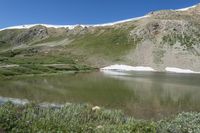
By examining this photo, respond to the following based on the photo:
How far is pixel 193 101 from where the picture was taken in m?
62.1

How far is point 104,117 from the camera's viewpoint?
3384cm

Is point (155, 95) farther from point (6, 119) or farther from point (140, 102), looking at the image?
point (6, 119)

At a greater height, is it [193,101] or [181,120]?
[181,120]

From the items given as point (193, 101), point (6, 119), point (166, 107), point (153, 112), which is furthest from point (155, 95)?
point (6, 119)

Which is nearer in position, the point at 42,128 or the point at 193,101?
the point at 42,128

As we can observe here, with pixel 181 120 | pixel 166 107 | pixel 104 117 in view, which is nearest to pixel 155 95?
pixel 166 107

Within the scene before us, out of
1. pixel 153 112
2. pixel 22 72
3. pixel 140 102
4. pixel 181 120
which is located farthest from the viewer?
pixel 22 72

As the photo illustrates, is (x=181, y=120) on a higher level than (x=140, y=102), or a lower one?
higher

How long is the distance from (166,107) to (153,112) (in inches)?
262

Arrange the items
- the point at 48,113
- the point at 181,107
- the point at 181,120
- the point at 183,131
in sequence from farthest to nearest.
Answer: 1. the point at 181,107
2. the point at 48,113
3. the point at 181,120
4. the point at 183,131

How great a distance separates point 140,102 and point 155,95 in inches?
484

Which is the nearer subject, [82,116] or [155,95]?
[82,116]

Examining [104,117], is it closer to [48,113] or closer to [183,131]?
[48,113]

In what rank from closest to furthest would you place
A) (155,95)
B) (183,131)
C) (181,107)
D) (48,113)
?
1. (183,131)
2. (48,113)
3. (181,107)
4. (155,95)
